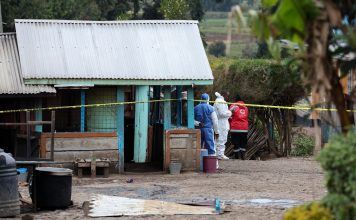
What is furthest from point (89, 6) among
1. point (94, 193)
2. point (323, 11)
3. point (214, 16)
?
point (214, 16)

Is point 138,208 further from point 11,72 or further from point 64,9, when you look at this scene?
point 64,9

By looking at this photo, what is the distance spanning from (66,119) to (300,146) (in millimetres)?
8423

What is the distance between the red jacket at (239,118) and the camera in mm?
22656

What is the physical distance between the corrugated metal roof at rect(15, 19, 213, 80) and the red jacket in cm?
340

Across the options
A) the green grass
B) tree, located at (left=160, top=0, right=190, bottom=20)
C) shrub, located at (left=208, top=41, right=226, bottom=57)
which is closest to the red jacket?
tree, located at (left=160, top=0, right=190, bottom=20)

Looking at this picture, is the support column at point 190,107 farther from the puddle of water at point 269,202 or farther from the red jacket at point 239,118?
the puddle of water at point 269,202

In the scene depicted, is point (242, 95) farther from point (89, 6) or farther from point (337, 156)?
point (89, 6)

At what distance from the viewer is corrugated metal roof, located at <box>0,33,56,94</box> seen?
59.5ft

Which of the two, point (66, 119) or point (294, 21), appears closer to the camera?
point (294, 21)

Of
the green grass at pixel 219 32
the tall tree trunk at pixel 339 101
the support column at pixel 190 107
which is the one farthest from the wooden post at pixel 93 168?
the green grass at pixel 219 32

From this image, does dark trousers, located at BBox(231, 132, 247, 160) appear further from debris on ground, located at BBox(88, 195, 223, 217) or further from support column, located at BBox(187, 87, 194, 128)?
debris on ground, located at BBox(88, 195, 223, 217)

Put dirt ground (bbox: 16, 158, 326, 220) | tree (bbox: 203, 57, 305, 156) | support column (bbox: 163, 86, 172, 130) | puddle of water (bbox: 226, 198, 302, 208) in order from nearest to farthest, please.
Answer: dirt ground (bbox: 16, 158, 326, 220) → puddle of water (bbox: 226, 198, 302, 208) → support column (bbox: 163, 86, 172, 130) → tree (bbox: 203, 57, 305, 156)

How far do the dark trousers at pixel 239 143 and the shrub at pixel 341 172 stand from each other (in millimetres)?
15580

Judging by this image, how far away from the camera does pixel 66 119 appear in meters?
19.5
